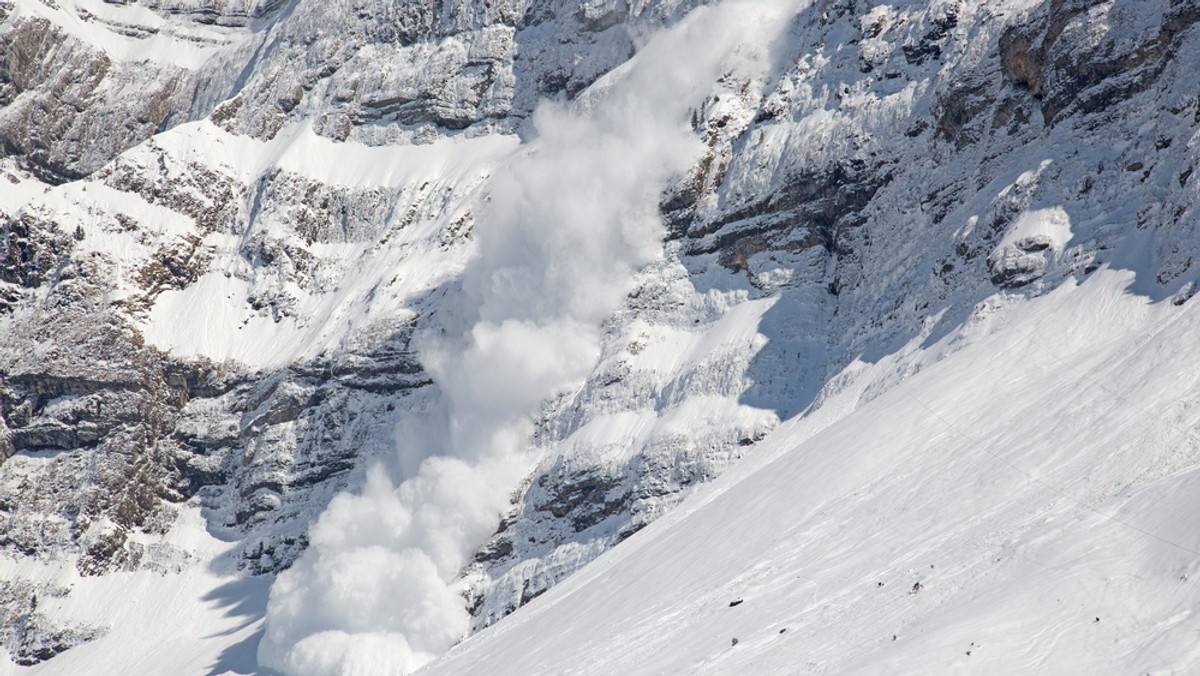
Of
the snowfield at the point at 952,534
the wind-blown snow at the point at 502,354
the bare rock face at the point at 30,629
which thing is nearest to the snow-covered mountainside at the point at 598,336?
the snowfield at the point at 952,534

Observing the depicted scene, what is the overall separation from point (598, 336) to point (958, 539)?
64.6 metres

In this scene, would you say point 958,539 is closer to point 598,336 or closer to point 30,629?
point 598,336

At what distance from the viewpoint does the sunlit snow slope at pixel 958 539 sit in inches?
1272

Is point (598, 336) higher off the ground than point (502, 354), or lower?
lower

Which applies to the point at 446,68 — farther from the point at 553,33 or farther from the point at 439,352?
the point at 439,352

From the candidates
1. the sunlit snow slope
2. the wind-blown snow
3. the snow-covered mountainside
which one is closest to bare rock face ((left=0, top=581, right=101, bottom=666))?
the snow-covered mountainside

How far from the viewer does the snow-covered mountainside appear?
46.1 m

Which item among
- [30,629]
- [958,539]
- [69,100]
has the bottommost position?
[958,539]

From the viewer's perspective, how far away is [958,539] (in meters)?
43.1

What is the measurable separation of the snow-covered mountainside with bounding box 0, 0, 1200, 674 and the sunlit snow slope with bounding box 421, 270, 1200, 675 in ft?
0.79

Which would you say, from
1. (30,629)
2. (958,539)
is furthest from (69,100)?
(958,539)

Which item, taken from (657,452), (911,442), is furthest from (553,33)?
(911,442)

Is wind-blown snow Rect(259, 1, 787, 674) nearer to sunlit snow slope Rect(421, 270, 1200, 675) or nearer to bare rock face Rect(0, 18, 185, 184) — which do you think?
sunlit snow slope Rect(421, 270, 1200, 675)

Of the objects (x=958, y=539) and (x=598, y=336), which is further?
(x=598, y=336)
